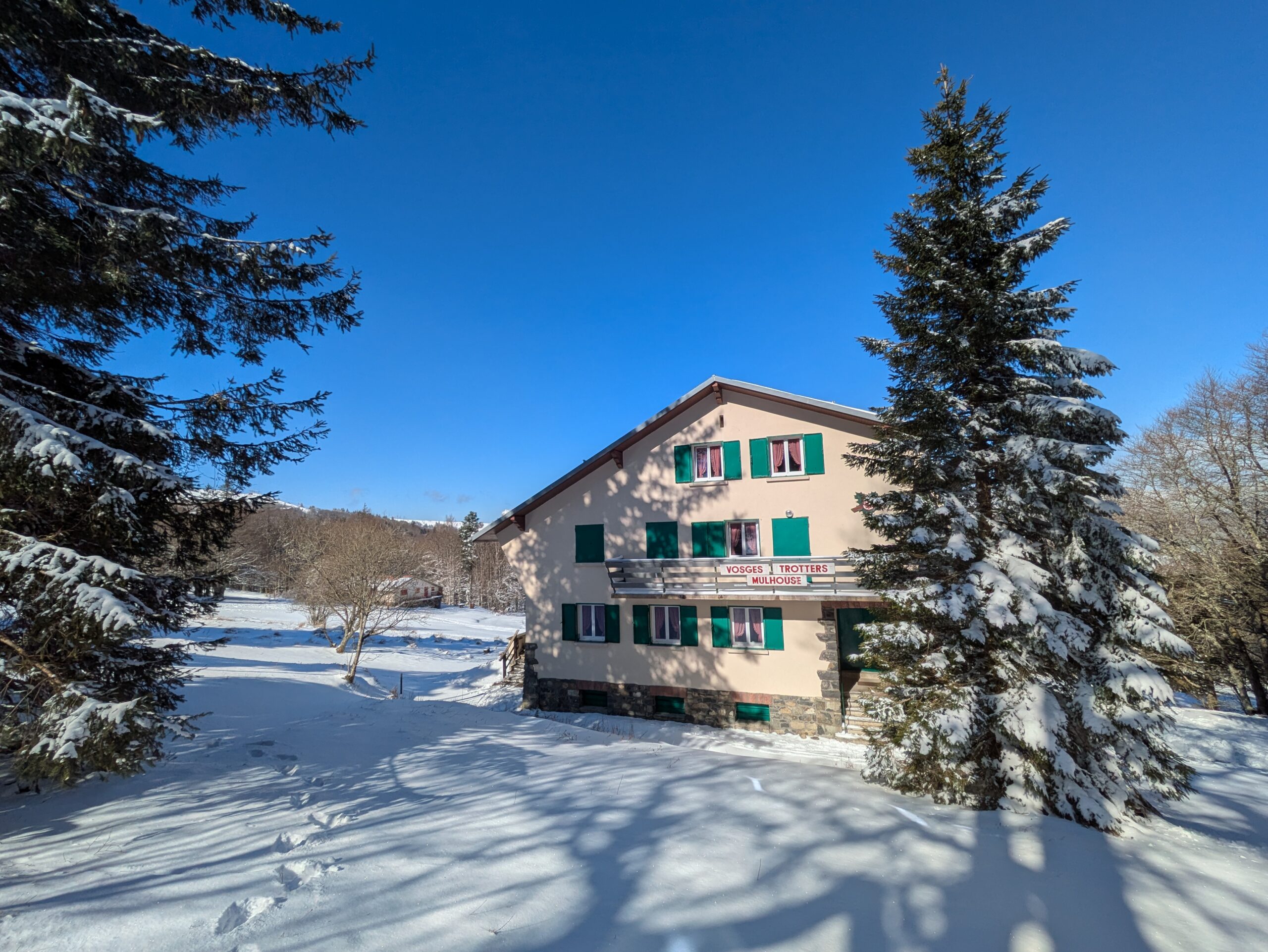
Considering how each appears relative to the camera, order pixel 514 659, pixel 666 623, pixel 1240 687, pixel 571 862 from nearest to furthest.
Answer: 1. pixel 571 862
2. pixel 666 623
3. pixel 1240 687
4. pixel 514 659

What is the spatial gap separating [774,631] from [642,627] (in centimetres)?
401

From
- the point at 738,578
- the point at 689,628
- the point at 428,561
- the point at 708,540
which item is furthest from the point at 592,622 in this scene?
the point at 428,561

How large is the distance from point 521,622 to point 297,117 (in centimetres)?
5245

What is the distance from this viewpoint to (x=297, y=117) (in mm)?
7262

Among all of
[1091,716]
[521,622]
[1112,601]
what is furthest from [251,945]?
[521,622]

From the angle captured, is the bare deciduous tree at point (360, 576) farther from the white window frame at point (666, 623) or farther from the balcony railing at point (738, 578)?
the white window frame at point (666, 623)

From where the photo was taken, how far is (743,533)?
656 inches

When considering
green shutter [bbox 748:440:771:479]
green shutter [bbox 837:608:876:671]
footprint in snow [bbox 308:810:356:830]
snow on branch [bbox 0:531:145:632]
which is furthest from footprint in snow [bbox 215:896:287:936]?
green shutter [bbox 837:608:876:671]

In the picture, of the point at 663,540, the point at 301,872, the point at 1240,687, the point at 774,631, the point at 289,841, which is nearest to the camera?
the point at 301,872

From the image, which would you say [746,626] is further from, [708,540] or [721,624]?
[708,540]

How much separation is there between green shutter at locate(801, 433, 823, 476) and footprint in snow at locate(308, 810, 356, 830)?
45.5 ft

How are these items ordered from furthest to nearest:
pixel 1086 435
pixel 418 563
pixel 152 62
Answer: pixel 418 563 < pixel 1086 435 < pixel 152 62

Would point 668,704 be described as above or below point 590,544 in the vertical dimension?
below

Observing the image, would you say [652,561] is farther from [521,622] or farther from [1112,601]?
[521,622]
